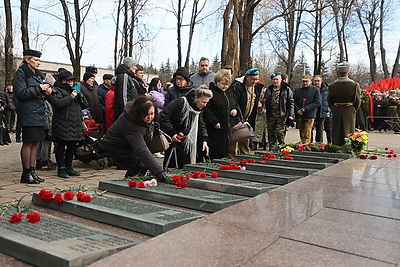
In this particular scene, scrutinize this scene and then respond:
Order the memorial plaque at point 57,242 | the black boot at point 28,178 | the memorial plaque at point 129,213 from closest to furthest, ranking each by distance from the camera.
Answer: the memorial plaque at point 57,242, the memorial plaque at point 129,213, the black boot at point 28,178

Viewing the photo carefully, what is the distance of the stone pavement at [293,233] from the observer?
6.99 ft

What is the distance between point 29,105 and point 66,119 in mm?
715

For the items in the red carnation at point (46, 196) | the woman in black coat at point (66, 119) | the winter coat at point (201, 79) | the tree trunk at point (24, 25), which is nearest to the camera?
the red carnation at point (46, 196)

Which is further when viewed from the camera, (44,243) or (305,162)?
(305,162)

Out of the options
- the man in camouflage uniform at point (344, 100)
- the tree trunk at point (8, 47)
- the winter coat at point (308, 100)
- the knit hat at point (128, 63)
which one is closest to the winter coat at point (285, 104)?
the man in camouflage uniform at point (344, 100)

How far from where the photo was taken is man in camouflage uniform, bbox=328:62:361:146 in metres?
7.60

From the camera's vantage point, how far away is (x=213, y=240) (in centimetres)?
239

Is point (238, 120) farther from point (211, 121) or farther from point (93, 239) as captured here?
point (93, 239)

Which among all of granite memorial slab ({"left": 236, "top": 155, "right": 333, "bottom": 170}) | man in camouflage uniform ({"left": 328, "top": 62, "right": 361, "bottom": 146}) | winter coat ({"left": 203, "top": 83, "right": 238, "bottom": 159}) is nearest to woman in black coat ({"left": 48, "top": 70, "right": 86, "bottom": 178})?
winter coat ({"left": 203, "top": 83, "right": 238, "bottom": 159})

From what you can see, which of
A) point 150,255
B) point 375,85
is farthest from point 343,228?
point 375,85

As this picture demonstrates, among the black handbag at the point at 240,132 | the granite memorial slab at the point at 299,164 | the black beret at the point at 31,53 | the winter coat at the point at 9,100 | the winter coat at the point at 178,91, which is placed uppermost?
the black beret at the point at 31,53

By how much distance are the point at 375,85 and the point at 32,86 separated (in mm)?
23411

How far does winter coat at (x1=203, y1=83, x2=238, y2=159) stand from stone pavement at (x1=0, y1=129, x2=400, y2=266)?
1.98 metres

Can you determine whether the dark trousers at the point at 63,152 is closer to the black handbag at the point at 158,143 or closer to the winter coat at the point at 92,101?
the winter coat at the point at 92,101
